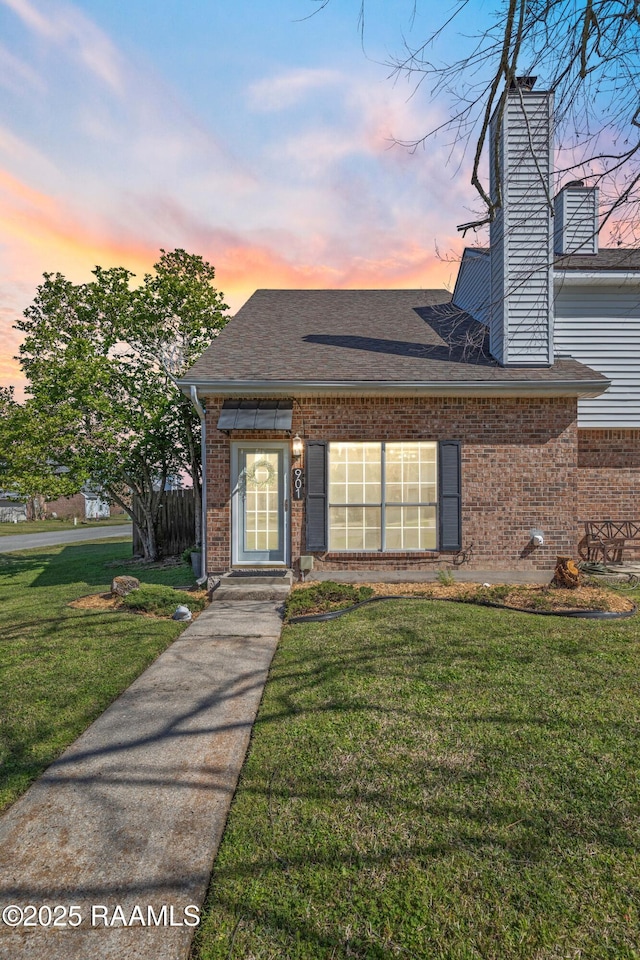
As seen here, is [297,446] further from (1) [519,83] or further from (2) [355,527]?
(1) [519,83]

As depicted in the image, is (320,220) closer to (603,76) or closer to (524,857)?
(603,76)

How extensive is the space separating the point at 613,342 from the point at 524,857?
31.7 feet

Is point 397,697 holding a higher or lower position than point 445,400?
lower

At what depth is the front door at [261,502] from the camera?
7.88 metres

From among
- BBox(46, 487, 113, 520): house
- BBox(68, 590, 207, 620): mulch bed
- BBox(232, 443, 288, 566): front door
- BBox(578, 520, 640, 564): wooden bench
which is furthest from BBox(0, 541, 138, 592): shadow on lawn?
BBox(46, 487, 113, 520): house

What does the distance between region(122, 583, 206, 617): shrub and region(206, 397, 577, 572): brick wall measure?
1.86 metres

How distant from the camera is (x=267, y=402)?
7668 millimetres

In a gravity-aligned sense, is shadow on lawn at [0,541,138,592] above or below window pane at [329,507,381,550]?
below

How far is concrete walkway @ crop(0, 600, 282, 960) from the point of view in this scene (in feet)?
5.72

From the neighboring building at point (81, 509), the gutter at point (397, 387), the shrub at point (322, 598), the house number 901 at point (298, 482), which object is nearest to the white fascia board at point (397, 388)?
the gutter at point (397, 387)

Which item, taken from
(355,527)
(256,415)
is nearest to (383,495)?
(355,527)

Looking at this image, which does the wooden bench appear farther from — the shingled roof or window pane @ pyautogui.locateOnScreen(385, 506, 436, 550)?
window pane @ pyautogui.locateOnScreen(385, 506, 436, 550)

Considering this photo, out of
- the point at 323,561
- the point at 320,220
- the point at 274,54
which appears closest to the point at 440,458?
the point at 323,561

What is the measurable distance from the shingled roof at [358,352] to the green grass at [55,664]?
3.86 m
